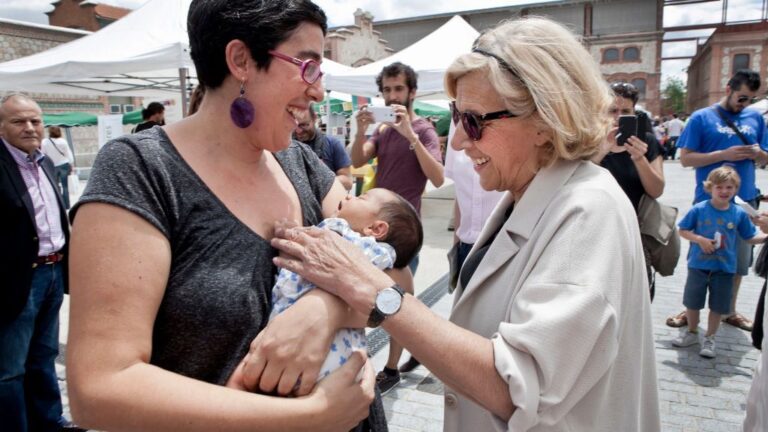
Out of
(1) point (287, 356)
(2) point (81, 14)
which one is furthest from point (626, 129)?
(2) point (81, 14)

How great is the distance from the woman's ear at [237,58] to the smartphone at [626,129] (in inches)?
121

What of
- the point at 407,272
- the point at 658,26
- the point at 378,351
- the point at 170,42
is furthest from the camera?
the point at 658,26

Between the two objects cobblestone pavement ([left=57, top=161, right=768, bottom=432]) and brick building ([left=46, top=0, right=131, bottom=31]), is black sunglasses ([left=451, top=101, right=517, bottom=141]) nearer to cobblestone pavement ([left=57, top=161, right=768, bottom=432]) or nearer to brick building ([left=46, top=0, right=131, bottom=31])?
cobblestone pavement ([left=57, top=161, right=768, bottom=432])

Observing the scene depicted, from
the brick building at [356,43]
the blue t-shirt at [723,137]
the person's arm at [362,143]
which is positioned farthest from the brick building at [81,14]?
the blue t-shirt at [723,137]

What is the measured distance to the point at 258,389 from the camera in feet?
4.00

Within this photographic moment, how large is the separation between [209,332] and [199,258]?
0.57ft

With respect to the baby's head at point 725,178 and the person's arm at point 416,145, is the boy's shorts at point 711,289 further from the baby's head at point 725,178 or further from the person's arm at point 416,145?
the person's arm at point 416,145

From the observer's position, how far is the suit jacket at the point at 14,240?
119 inches

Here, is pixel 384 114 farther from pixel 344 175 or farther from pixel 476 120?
pixel 476 120

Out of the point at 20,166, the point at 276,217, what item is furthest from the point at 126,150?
the point at 20,166

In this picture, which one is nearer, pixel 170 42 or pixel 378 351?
pixel 378 351

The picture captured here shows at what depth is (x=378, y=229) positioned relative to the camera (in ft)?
5.72

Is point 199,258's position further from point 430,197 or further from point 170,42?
point 430,197

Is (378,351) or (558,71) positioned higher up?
(558,71)
